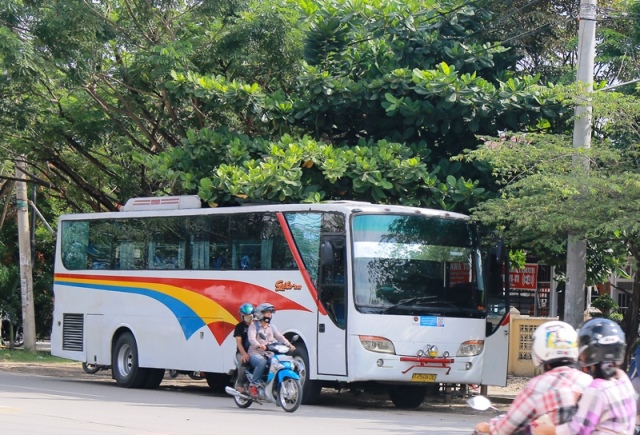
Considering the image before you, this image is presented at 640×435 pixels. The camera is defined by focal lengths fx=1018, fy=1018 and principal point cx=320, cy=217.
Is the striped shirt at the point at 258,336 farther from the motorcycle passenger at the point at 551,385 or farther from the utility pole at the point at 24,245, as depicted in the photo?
the utility pole at the point at 24,245

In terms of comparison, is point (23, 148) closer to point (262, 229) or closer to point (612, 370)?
point (262, 229)

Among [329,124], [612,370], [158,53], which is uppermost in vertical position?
[158,53]

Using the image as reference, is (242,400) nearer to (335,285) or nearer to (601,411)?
(335,285)

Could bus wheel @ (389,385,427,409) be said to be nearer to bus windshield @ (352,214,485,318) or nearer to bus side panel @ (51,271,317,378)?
bus windshield @ (352,214,485,318)

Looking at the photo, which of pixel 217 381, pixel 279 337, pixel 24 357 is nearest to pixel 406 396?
pixel 279 337

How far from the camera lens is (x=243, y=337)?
15641mm

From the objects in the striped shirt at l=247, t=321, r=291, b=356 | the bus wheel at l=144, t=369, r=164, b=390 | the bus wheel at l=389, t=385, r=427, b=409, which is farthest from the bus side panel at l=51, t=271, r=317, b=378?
the bus wheel at l=389, t=385, r=427, b=409

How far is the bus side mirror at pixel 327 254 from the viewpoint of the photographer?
51.1 feet

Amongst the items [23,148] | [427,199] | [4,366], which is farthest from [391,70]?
[4,366]

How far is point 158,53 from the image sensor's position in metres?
20.7

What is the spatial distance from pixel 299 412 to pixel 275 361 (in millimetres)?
921

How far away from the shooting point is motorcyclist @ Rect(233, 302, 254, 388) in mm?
15430

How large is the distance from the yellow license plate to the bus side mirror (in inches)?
85.8

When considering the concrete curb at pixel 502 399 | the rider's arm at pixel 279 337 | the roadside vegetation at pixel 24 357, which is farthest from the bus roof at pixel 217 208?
the roadside vegetation at pixel 24 357
